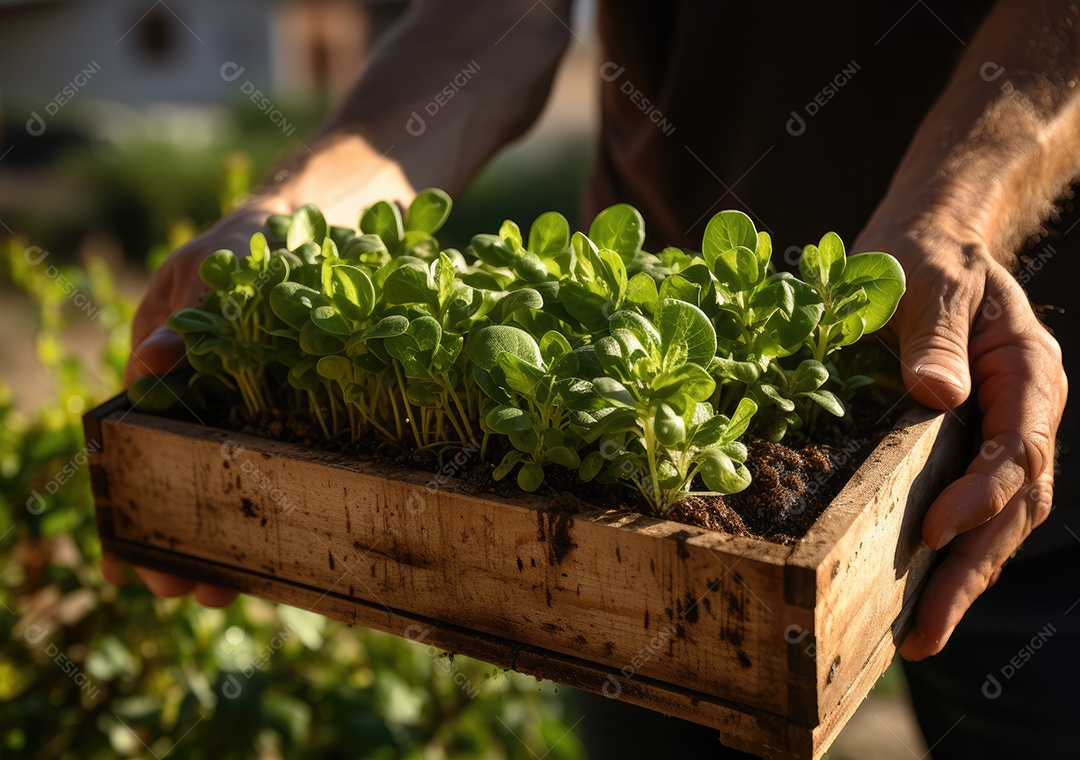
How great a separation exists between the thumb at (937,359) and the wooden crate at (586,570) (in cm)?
3

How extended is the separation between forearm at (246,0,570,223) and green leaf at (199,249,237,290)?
0.30 metres

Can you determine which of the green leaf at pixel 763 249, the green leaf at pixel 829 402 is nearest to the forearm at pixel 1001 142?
the green leaf at pixel 763 249

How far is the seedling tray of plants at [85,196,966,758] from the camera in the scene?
863 mm

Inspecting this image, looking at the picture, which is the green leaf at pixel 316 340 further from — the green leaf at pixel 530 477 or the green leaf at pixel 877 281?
the green leaf at pixel 877 281

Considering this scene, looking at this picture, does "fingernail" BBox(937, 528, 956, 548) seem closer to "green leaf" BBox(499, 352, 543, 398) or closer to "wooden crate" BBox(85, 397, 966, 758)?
"wooden crate" BBox(85, 397, 966, 758)

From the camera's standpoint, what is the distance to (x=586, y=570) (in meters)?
0.91

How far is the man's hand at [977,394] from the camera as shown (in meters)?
1.03

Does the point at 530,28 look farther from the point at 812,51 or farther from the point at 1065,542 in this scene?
the point at 1065,542

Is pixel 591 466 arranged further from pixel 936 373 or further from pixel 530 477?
pixel 936 373

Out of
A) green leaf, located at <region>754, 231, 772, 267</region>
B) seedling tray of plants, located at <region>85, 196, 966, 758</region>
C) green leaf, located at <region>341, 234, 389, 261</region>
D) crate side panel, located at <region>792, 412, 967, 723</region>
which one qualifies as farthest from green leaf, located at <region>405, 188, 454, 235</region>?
crate side panel, located at <region>792, 412, 967, 723</region>

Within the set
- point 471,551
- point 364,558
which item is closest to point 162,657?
point 364,558

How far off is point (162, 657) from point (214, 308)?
0.91 metres

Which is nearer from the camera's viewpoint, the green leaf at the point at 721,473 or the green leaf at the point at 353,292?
the green leaf at the point at 721,473

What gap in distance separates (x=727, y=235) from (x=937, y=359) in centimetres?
26
